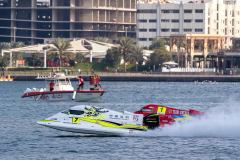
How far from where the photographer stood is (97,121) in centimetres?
6750

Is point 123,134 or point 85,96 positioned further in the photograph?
point 85,96

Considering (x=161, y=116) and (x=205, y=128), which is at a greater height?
(x=161, y=116)

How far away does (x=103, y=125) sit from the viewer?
67.7 meters

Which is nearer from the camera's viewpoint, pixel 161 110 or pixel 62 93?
pixel 161 110

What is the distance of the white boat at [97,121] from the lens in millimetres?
67250

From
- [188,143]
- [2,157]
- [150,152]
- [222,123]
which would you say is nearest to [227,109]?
[222,123]

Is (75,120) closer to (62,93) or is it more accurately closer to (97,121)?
(97,121)

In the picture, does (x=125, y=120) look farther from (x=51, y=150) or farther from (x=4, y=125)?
(x=4, y=125)

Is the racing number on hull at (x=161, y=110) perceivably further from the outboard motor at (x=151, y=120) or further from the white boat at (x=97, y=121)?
the white boat at (x=97, y=121)

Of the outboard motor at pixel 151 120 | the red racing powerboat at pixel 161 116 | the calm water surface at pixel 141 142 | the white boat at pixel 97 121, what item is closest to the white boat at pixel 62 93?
the calm water surface at pixel 141 142

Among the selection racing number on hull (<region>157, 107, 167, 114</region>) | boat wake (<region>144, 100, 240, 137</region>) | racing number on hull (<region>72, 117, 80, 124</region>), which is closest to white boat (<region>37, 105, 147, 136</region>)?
racing number on hull (<region>72, 117, 80, 124</region>)

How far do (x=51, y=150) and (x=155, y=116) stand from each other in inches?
319

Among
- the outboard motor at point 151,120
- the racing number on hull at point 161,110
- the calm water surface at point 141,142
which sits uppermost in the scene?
the racing number on hull at point 161,110

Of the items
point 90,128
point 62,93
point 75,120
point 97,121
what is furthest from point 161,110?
point 62,93
